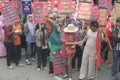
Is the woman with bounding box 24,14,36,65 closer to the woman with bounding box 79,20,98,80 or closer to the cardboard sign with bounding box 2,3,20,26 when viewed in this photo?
the cardboard sign with bounding box 2,3,20,26

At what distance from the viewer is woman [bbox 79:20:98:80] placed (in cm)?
948

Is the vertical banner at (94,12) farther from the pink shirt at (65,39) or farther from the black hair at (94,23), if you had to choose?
the pink shirt at (65,39)

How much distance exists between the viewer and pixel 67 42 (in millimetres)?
9695

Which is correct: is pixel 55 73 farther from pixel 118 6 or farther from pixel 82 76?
pixel 118 6

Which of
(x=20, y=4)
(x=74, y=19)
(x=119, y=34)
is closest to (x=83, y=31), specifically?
(x=74, y=19)

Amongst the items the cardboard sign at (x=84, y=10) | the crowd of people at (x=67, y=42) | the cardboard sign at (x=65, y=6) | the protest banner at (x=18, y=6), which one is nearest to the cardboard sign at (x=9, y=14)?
the crowd of people at (x=67, y=42)

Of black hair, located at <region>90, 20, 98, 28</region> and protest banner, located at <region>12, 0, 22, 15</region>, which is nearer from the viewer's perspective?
black hair, located at <region>90, 20, 98, 28</region>

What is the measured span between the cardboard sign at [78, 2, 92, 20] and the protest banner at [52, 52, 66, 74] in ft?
4.43

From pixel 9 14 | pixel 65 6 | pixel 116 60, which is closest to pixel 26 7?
pixel 9 14

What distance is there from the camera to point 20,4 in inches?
476

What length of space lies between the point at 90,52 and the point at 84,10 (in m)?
1.55

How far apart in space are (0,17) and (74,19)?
265cm

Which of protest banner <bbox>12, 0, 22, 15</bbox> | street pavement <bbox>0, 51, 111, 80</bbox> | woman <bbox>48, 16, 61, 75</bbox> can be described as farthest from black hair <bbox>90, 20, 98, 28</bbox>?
protest banner <bbox>12, 0, 22, 15</bbox>

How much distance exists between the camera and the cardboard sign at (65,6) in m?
11.0
